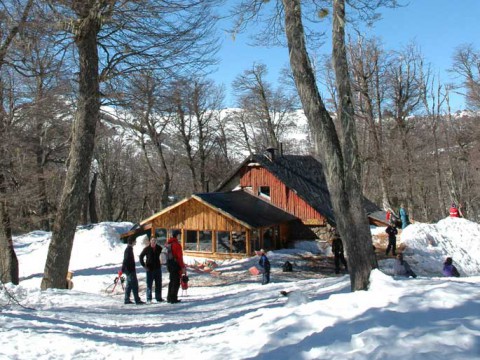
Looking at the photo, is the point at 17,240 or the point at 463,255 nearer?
the point at 463,255

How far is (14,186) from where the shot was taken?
10.7m

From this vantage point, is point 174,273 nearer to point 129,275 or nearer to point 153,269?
point 153,269

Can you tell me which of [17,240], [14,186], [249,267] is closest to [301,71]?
[14,186]

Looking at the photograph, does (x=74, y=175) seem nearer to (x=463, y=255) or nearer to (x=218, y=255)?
(x=218, y=255)

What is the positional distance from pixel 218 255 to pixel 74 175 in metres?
13.8

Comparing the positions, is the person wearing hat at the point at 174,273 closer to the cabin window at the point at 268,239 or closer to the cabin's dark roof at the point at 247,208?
the cabin's dark roof at the point at 247,208

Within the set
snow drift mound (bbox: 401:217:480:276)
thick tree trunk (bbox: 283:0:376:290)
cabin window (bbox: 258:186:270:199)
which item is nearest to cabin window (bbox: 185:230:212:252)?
cabin window (bbox: 258:186:270:199)

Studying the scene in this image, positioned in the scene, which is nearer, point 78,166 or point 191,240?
point 78,166

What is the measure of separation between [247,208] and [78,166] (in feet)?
49.9

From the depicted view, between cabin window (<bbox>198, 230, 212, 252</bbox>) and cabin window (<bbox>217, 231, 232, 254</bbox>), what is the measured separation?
1.80ft

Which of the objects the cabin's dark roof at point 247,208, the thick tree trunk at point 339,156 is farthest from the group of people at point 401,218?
the thick tree trunk at point 339,156

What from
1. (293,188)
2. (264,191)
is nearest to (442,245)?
(293,188)

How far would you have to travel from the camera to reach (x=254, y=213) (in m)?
23.4

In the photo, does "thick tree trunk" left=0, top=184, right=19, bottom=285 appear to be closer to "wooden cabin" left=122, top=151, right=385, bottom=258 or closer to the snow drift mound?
"wooden cabin" left=122, top=151, right=385, bottom=258
